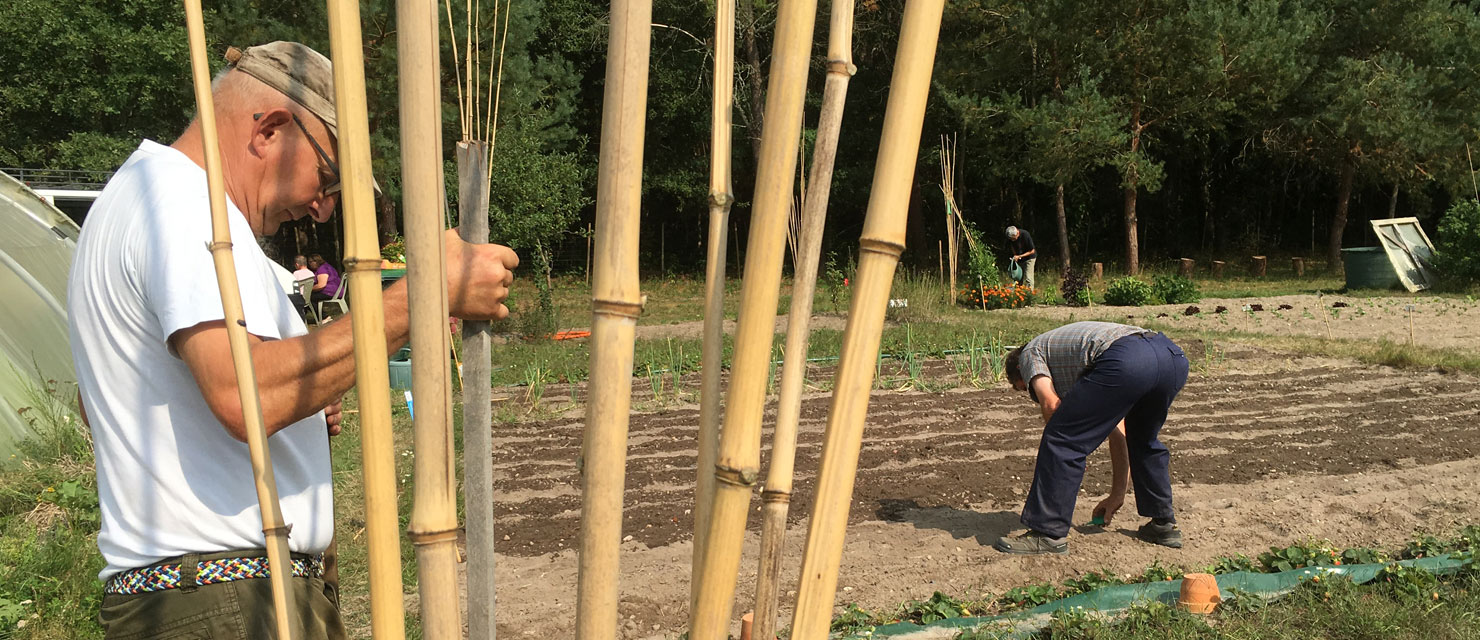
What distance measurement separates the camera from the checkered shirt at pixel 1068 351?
4.30 m

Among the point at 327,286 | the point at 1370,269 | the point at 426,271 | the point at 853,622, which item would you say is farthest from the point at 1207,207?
the point at 426,271

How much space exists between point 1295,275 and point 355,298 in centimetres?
2396

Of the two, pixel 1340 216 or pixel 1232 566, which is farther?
pixel 1340 216

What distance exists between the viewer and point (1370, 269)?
1659cm

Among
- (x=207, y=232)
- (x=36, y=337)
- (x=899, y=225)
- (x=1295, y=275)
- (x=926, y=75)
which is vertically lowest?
(x=1295, y=275)

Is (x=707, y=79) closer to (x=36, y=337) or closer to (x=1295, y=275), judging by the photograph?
(x=1295, y=275)

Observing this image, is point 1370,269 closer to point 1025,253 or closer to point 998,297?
point 1025,253

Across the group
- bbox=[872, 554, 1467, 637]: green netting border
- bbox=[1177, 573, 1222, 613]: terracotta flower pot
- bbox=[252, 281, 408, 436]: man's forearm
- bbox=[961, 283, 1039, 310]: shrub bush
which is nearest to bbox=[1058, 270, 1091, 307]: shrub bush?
bbox=[961, 283, 1039, 310]: shrub bush

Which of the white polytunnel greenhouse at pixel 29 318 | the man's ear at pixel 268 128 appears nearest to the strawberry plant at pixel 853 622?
the man's ear at pixel 268 128

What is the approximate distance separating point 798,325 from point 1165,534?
159 inches

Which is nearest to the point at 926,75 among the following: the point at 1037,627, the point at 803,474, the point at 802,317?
the point at 802,317

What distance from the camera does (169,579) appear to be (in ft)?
4.98

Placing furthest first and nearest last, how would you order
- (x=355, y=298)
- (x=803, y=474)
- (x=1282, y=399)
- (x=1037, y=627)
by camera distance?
(x=1282, y=399) < (x=803, y=474) < (x=1037, y=627) < (x=355, y=298)

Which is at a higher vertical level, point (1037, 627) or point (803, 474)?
point (1037, 627)
